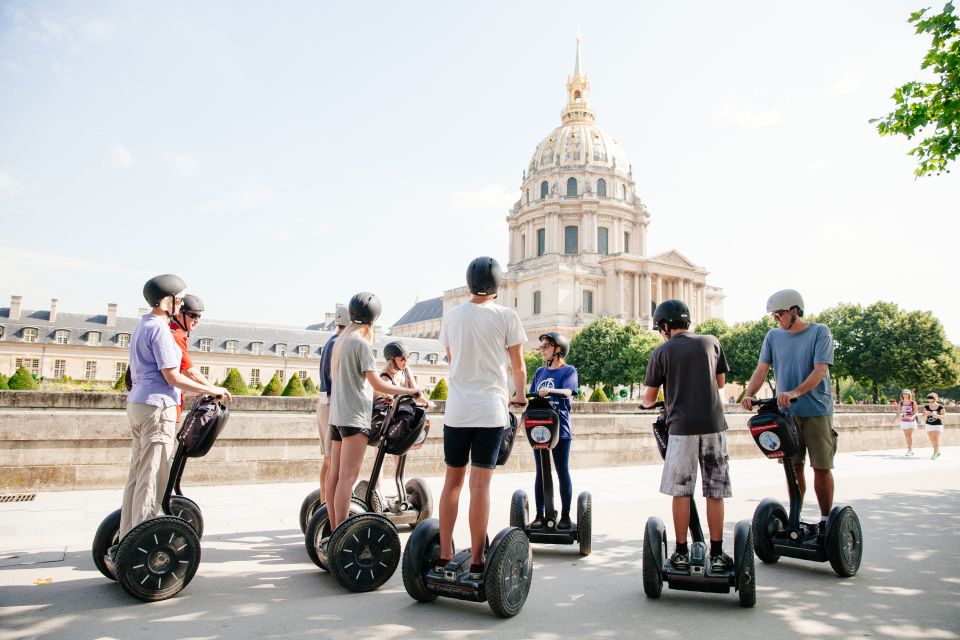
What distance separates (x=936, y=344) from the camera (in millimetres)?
56406

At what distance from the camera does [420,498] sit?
6.69 m

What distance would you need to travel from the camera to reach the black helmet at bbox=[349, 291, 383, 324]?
16.6ft

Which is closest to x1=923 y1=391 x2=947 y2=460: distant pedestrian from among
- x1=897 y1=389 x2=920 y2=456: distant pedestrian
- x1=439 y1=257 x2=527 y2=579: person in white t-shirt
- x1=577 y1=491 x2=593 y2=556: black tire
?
x1=897 y1=389 x2=920 y2=456: distant pedestrian

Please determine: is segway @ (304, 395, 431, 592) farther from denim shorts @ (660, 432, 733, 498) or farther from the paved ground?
denim shorts @ (660, 432, 733, 498)

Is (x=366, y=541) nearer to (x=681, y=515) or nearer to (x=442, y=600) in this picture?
(x=442, y=600)

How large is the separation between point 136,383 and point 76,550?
1922 mm

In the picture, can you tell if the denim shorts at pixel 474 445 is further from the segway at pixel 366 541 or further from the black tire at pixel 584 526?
the black tire at pixel 584 526

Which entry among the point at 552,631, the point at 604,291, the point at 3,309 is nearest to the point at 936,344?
the point at 604,291

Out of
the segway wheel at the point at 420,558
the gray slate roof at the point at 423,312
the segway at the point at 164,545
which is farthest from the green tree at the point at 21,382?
the gray slate roof at the point at 423,312

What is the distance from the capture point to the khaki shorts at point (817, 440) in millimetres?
5375

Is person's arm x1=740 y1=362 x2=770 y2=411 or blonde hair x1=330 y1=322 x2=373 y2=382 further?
person's arm x1=740 y1=362 x2=770 y2=411

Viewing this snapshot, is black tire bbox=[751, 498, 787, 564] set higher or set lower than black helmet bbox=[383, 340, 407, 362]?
lower

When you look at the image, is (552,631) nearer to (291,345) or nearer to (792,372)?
(792,372)

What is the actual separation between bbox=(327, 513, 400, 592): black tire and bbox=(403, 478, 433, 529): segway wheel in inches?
76.0
